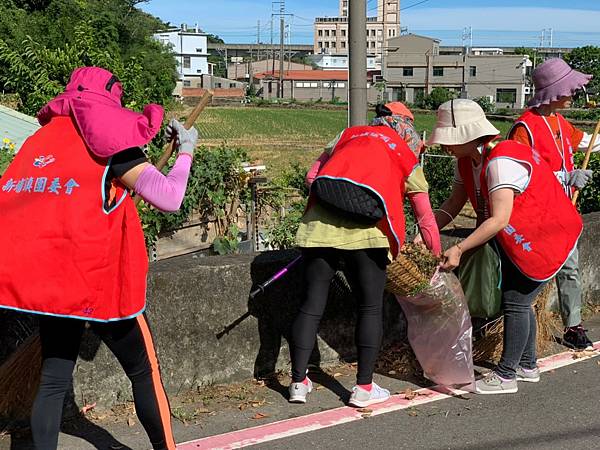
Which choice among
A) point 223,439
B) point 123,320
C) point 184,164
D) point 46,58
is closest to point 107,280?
point 123,320

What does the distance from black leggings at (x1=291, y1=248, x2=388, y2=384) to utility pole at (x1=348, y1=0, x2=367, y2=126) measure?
1.74m

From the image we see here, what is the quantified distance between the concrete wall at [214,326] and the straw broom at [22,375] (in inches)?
7.5

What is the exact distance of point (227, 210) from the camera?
6.58m

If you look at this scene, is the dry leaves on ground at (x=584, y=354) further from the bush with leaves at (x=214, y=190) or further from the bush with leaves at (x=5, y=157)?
the bush with leaves at (x=5, y=157)

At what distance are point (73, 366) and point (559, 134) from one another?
3.28m

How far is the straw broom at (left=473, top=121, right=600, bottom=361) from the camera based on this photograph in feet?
15.5

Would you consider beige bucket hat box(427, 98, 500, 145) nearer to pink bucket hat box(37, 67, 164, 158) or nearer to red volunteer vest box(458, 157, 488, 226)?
red volunteer vest box(458, 157, 488, 226)

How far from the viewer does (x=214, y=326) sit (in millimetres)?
4203

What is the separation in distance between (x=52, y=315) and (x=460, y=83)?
10405 cm

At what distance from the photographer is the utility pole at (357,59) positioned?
207 inches

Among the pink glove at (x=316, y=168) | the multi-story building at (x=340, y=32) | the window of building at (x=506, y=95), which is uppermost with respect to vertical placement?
the multi-story building at (x=340, y=32)

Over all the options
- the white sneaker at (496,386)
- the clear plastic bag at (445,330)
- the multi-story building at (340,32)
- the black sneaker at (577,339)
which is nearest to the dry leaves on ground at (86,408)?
the clear plastic bag at (445,330)

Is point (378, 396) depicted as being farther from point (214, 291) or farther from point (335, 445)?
point (214, 291)

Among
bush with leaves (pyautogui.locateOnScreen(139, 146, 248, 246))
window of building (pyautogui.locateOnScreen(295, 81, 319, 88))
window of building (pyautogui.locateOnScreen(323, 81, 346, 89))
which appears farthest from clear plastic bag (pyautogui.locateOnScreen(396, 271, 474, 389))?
window of building (pyautogui.locateOnScreen(295, 81, 319, 88))
